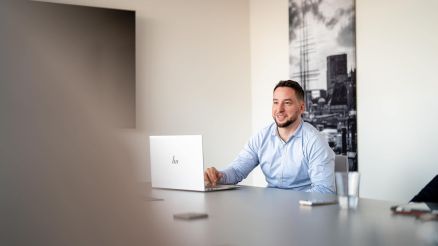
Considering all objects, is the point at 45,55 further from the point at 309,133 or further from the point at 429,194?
the point at 429,194

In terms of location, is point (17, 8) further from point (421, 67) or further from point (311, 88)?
point (311, 88)

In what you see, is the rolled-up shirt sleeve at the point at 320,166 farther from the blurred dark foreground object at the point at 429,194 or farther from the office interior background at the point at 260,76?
the office interior background at the point at 260,76

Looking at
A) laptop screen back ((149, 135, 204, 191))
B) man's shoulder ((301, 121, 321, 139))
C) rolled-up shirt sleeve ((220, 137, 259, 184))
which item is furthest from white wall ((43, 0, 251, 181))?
laptop screen back ((149, 135, 204, 191))

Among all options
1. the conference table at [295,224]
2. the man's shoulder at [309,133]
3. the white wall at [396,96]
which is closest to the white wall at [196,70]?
the white wall at [396,96]

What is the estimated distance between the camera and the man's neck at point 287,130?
3.53 meters

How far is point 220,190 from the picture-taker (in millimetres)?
2842

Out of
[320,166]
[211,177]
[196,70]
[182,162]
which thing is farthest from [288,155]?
[196,70]

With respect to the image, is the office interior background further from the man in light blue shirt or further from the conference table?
the conference table

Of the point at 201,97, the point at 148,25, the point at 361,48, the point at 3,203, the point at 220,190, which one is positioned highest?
the point at 148,25

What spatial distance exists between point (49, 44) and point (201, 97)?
5.23 m

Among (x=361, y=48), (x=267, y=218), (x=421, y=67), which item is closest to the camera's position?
(x=267, y=218)

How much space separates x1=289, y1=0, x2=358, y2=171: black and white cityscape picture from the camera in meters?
4.54

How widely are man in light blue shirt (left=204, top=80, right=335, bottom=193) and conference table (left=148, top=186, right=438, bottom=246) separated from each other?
74cm

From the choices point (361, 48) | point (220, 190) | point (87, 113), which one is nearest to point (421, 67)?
point (361, 48)
